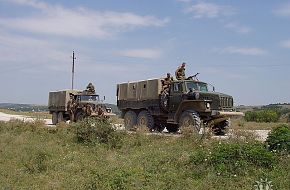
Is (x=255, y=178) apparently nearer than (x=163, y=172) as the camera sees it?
Yes

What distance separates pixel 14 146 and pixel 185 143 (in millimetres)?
6457

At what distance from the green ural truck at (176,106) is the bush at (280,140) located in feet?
13.1

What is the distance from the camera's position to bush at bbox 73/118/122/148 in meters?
15.5

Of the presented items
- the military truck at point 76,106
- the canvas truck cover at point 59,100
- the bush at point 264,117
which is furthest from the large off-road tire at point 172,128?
Result: the bush at point 264,117

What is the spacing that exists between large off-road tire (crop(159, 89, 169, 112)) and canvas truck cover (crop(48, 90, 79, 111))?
11016mm

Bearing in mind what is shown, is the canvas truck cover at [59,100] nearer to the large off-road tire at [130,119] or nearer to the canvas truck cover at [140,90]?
the canvas truck cover at [140,90]

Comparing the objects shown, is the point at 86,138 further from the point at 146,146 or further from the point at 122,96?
the point at 122,96

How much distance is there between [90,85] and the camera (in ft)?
92.8

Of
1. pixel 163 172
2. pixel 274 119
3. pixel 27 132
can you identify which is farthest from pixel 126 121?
pixel 274 119

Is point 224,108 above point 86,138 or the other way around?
above

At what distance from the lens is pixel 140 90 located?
21078mm

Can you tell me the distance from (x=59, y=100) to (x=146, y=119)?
38.4ft

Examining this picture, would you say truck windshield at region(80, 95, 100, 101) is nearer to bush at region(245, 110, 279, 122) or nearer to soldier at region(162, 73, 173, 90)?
soldier at region(162, 73, 173, 90)

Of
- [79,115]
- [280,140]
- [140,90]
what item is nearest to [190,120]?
[140,90]
